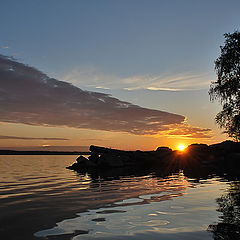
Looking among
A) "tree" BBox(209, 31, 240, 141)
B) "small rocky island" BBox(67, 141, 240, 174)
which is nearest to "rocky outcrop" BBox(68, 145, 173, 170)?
"small rocky island" BBox(67, 141, 240, 174)

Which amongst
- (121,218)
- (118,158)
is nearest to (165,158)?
(118,158)

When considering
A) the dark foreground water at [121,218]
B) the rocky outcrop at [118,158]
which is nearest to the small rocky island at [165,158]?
the rocky outcrop at [118,158]

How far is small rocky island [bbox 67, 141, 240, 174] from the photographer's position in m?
33.1

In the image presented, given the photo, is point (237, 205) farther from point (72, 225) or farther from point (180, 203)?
point (72, 225)

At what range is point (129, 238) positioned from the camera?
5219 millimetres

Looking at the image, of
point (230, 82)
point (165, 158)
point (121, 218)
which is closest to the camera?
A: point (121, 218)

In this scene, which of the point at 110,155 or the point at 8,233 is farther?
the point at 110,155

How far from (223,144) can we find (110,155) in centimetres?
1991

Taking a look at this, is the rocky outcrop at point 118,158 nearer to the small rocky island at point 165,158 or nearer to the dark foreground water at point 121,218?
the small rocky island at point 165,158

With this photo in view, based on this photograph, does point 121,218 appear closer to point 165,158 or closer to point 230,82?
point 230,82

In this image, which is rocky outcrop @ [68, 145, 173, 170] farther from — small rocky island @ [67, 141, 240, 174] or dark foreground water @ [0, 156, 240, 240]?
dark foreground water @ [0, 156, 240, 240]

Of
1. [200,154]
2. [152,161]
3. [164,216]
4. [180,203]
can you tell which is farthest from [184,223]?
[200,154]

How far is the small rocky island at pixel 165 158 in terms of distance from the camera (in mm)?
33125

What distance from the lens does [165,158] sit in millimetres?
41219
